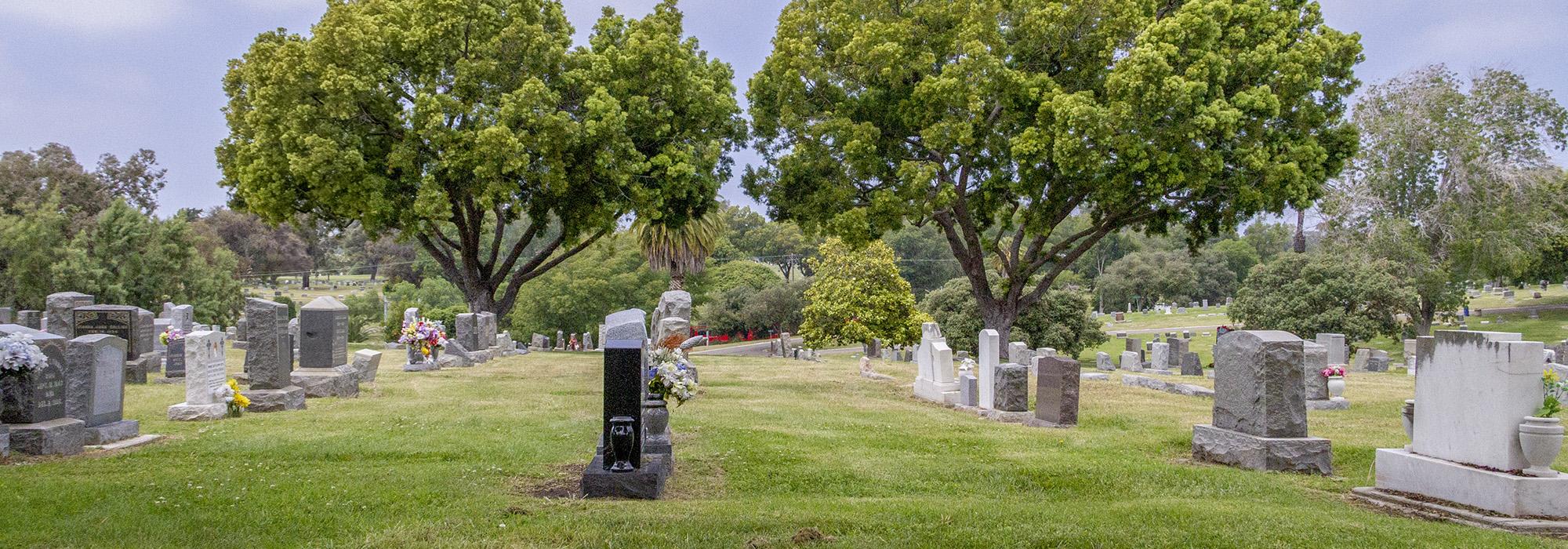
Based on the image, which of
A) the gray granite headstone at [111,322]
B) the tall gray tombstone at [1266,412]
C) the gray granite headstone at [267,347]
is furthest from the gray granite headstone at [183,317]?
the tall gray tombstone at [1266,412]

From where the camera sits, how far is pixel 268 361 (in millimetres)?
13898

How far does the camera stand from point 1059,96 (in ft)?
70.0

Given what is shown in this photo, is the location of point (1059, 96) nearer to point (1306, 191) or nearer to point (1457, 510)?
point (1306, 191)

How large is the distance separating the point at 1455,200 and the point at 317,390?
41728 millimetres

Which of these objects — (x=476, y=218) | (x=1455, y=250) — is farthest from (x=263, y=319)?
(x=1455, y=250)

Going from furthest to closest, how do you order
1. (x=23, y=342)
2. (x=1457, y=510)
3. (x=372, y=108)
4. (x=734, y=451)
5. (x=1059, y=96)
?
(x=372, y=108)
(x=1059, y=96)
(x=734, y=451)
(x=23, y=342)
(x=1457, y=510)

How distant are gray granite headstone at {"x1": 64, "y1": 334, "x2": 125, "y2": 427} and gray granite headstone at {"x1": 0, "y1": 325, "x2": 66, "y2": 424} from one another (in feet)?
0.26

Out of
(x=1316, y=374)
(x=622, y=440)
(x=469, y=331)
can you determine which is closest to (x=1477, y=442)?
(x=622, y=440)

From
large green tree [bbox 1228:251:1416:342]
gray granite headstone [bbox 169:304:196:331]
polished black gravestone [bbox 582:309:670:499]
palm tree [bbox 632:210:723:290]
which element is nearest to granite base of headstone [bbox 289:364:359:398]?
polished black gravestone [bbox 582:309:670:499]

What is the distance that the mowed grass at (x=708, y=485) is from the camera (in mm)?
6641

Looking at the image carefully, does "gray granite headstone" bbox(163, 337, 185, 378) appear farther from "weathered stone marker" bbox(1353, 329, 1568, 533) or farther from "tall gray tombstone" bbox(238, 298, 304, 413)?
"weathered stone marker" bbox(1353, 329, 1568, 533)

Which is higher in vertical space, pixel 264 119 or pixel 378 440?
pixel 264 119

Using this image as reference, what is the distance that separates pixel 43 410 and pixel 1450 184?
1783 inches

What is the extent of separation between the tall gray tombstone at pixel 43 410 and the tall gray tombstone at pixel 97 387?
0.11 metres
